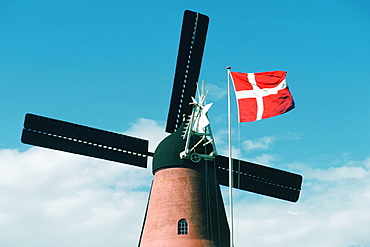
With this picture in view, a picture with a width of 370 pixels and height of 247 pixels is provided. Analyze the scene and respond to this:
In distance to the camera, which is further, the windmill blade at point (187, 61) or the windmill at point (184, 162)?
the windmill blade at point (187, 61)

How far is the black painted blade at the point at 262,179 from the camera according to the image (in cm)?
2892

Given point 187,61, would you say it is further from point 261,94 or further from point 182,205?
point 261,94

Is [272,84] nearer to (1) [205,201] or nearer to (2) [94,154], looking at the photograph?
(1) [205,201]

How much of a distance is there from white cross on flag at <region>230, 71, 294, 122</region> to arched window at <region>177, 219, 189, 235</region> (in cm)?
772

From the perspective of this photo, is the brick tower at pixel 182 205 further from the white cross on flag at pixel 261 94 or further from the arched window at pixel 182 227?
the white cross on flag at pixel 261 94

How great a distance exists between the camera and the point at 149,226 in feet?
81.2

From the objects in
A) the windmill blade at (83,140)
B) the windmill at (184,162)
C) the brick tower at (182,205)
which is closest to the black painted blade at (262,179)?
the windmill at (184,162)

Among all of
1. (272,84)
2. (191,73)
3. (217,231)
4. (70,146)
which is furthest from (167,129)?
(272,84)

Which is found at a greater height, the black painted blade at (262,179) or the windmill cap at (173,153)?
the black painted blade at (262,179)

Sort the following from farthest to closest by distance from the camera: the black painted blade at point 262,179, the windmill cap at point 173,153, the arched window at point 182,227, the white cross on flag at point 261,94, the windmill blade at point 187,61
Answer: the black painted blade at point 262,179 → the windmill blade at point 187,61 → the windmill cap at point 173,153 → the arched window at point 182,227 → the white cross on flag at point 261,94

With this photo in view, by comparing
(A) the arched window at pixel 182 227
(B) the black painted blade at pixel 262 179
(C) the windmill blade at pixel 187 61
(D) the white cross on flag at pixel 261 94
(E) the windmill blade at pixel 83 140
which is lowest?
(A) the arched window at pixel 182 227

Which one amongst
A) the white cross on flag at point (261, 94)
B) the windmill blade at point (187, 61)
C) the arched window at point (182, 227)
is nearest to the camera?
the white cross on flag at point (261, 94)

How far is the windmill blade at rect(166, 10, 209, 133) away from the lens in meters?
27.3

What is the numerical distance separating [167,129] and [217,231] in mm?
7937
